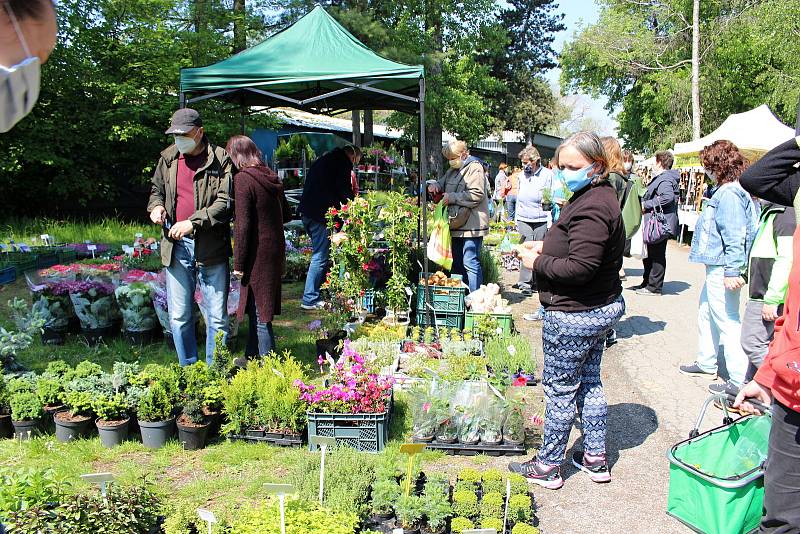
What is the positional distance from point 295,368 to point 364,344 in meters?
1.29

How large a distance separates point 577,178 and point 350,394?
6.36 ft

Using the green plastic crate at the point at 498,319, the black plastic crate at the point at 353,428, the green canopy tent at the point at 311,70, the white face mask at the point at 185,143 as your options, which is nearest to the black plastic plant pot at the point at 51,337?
the green canopy tent at the point at 311,70

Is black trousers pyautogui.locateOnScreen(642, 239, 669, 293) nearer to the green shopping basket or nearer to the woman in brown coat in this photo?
the woman in brown coat

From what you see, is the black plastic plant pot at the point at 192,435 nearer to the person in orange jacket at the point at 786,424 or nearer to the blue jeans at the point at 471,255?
the person in orange jacket at the point at 786,424

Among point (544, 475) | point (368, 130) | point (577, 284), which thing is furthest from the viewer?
point (368, 130)

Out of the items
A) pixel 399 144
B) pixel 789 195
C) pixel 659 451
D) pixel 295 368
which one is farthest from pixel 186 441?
pixel 399 144

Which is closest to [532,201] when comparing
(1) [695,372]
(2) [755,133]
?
(1) [695,372]

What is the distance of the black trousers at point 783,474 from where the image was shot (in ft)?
7.03

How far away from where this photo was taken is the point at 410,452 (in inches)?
121

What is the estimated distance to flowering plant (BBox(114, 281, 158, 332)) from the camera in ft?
19.7

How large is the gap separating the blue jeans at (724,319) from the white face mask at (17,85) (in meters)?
5.11

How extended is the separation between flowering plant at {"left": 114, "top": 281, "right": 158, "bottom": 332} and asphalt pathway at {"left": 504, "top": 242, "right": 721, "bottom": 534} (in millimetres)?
3984

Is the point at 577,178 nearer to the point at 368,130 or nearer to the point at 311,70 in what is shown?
the point at 311,70

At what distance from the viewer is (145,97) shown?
536 inches
